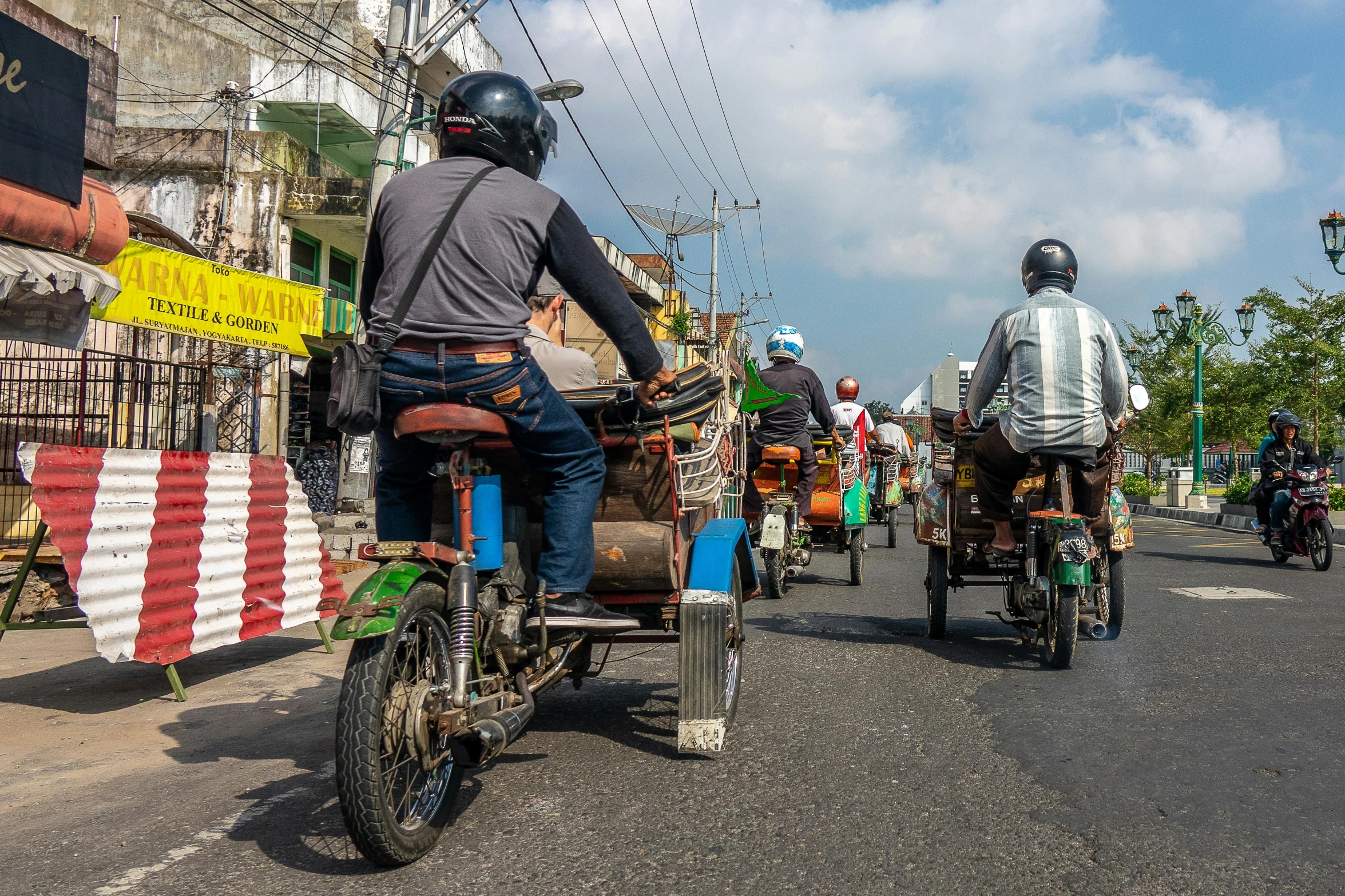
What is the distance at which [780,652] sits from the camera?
20.4 ft

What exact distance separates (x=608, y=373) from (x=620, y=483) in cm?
3294

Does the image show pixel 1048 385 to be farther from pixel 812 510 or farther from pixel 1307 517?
pixel 1307 517

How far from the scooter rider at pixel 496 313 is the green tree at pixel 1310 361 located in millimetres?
29435

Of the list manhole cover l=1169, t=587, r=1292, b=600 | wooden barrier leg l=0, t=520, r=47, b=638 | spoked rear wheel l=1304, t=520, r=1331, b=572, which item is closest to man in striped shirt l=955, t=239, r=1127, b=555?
manhole cover l=1169, t=587, r=1292, b=600

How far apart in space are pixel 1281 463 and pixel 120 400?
13.0m

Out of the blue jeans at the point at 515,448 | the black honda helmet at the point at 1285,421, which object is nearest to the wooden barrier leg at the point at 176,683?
the blue jeans at the point at 515,448

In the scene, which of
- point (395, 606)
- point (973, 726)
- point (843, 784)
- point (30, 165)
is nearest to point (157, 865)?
point (395, 606)

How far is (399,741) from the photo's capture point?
9.12 ft

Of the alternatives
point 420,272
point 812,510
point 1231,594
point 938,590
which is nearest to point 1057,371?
point 938,590

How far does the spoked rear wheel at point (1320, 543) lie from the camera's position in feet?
38.4

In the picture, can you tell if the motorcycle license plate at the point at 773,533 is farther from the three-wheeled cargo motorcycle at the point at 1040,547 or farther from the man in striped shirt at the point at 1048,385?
the man in striped shirt at the point at 1048,385

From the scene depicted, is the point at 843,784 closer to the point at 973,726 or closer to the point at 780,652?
the point at 973,726

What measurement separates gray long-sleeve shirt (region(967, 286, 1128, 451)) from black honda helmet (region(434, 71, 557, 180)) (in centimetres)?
308

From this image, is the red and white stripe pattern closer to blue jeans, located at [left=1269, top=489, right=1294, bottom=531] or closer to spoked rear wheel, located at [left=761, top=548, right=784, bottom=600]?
spoked rear wheel, located at [left=761, top=548, right=784, bottom=600]
